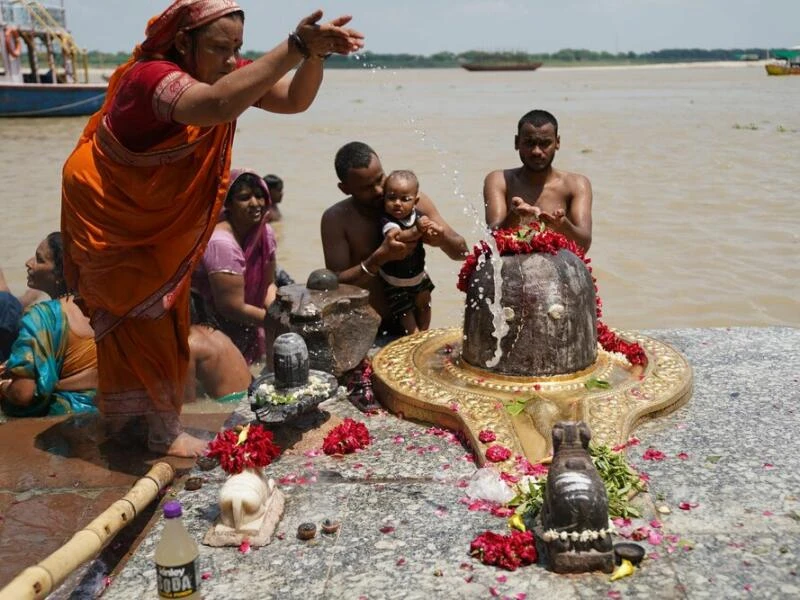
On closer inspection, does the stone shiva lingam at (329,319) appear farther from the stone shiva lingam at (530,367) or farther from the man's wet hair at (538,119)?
the man's wet hair at (538,119)

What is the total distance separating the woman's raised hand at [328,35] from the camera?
312cm

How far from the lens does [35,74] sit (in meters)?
30.8

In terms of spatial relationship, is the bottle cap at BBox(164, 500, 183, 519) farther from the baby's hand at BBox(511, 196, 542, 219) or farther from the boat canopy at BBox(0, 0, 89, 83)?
the boat canopy at BBox(0, 0, 89, 83)

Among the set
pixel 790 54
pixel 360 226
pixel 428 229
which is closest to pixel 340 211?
pixel 360 226

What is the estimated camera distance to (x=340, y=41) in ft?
10.3

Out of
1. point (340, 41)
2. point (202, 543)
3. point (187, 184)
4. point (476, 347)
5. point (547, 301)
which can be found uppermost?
point (340, 41)

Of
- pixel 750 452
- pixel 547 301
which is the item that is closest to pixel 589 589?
pixel 750 452

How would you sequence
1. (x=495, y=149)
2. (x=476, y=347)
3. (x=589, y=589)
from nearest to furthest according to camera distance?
(x=589, y=589), (x=476, y=347), (x=495, y=149)

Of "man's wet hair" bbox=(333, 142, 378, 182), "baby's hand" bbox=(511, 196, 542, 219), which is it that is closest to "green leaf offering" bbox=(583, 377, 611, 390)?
"baby's hand" bbox=(511, 196, 542, 219)

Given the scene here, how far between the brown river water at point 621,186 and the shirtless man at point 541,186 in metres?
0.42

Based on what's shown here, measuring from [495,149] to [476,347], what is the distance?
16.2 meters

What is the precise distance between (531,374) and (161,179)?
191cm

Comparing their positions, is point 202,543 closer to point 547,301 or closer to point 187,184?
point 187,184

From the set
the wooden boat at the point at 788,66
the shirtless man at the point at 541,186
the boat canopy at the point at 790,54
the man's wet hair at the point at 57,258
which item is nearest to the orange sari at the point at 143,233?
the man's wet hair at the point at 57,258
